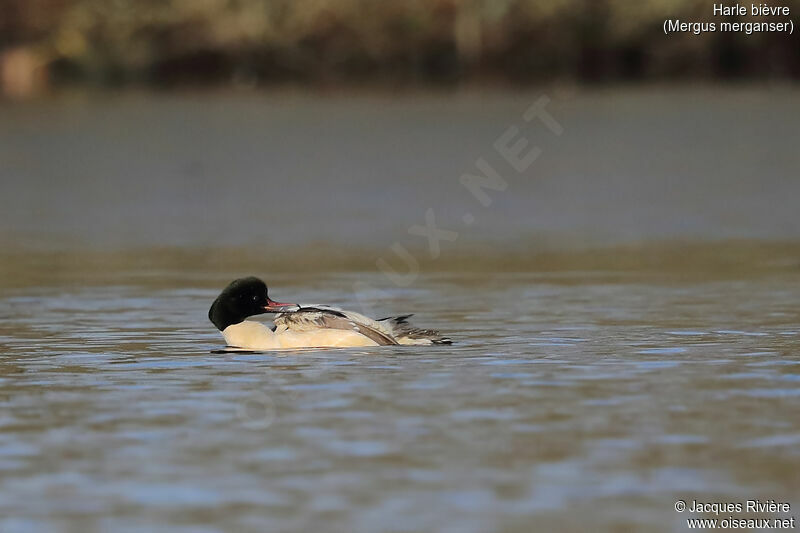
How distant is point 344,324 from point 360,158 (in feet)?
44.8

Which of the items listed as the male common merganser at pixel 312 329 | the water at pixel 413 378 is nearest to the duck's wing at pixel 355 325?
the male common merganser at pixel 312 329

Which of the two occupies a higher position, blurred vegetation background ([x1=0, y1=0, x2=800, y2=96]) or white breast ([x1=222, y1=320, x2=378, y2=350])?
blurred vegetation background ([x1=0, y1=0, x2=800, y2=96])

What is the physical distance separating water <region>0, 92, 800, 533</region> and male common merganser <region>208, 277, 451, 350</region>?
0.11 metres

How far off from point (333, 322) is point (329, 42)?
2921 centimetres

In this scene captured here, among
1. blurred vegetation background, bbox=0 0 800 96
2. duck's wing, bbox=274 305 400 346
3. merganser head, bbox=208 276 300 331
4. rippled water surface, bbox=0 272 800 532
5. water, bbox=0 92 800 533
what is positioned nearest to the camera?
rippled water surface, bbox=0 272 800 532

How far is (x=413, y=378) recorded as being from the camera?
9.08 m

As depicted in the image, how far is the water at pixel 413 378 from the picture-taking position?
252 inches

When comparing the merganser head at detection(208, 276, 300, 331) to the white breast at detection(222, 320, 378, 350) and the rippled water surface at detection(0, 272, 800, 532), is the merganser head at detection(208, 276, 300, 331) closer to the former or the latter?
the white breast at detection(222, 320, 378, 350)

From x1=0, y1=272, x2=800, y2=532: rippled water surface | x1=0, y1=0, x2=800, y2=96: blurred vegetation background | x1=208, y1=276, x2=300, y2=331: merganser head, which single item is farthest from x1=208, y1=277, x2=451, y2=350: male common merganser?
x1=0, y1=0, x2=800, y2=96: blurred vegetation background

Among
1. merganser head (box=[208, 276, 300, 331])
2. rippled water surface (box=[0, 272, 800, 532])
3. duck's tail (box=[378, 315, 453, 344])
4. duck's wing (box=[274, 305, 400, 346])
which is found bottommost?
rippled water surface (box=[0, 272, 800, 532])

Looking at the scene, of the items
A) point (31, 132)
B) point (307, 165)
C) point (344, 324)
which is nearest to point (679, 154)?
point (307, 165)

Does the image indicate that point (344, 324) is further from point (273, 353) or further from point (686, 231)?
point (686, 231)

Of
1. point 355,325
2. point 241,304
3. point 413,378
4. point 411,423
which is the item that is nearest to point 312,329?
point 355,325

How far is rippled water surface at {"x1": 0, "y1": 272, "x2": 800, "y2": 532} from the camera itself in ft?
20.6
